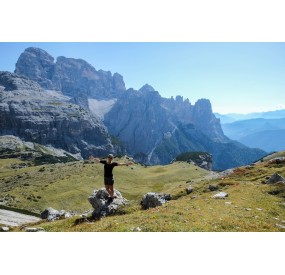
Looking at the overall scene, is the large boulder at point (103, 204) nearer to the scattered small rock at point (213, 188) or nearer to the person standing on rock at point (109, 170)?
the person standing on rock at point (109, 170)

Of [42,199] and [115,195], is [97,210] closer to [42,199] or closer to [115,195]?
[115,195]

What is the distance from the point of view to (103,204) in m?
37.0

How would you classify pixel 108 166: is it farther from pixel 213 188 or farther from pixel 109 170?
pixel 213 188

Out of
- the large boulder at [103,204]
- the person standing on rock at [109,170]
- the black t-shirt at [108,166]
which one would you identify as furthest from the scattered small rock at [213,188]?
the black t-shirt at [108,166]

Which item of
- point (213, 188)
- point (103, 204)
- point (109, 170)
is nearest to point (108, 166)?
point (109, 170)

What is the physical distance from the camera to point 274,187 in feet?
152

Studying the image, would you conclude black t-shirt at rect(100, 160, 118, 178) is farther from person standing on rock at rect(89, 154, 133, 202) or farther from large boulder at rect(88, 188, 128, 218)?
large boulder at rect(88, 188, 128, 218)

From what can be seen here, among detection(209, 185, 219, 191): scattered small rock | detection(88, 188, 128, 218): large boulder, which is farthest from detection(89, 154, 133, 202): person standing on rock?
detection(209, 185, 219, 191): scattered small rock

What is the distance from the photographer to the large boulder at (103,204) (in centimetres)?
3603

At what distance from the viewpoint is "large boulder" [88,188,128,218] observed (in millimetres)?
36031
